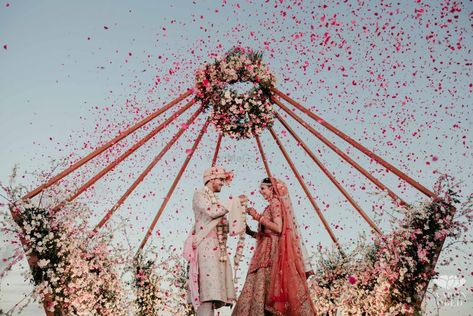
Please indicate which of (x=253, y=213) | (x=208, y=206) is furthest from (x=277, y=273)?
(x=208, y=206)

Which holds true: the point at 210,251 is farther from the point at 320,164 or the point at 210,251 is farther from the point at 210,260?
the point at 320,164

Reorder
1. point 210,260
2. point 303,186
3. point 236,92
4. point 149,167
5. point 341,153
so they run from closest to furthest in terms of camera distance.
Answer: point 210,260 < point 341,153 < point 236,92 < point 149,167 < point 303,186

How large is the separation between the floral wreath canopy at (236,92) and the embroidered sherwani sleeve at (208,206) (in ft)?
12.5

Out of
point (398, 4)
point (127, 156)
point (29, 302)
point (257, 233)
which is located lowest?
point (29, 302)

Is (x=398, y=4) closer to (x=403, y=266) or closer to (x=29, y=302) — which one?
(x=403, y=266)

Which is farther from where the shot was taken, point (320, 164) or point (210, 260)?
point (320, 164)

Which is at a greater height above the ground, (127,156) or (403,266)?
(127,156)

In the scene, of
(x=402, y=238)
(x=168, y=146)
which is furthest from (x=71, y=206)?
(x=402, y=238)

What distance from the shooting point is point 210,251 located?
9.73 m

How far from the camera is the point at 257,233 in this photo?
A: 36.5 feet

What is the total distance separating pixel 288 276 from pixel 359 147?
367 centimetres

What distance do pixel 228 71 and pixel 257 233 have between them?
4023mm

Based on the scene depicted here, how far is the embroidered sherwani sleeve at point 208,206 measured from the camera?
31.7 feet

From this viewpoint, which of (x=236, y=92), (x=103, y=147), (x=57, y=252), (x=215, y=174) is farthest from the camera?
(x=236, y=92)
